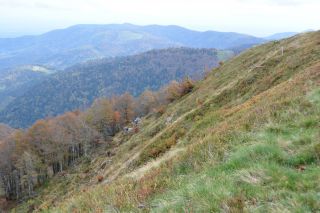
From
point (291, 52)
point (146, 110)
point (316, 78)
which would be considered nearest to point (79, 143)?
point (146, 110)

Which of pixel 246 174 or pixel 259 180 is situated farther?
pixel 246 174

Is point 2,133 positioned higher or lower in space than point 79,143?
lower

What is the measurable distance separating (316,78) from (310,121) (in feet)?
30.4

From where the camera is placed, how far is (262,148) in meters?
9.70

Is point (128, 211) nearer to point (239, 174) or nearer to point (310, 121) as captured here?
point (239, 174)

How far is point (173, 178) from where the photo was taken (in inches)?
395

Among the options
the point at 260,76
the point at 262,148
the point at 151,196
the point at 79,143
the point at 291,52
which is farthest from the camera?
the point at 79,143

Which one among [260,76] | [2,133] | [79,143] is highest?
[260,76]

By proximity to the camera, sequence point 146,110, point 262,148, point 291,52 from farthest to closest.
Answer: point 146,110, point 291,52, point 262,148

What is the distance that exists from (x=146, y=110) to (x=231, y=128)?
378 ft

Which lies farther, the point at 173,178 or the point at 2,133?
the point at 2,133

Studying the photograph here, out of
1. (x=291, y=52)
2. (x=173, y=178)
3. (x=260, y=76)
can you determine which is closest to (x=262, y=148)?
(x=173, y=178)

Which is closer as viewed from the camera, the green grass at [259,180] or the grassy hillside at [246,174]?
the green grass at [259,180]

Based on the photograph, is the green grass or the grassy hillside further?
the grassy hillside
